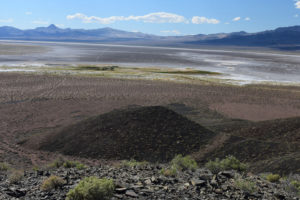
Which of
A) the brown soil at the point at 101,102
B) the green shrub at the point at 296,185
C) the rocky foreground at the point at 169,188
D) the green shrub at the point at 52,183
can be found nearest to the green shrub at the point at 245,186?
the rocky foreground at the point at 169,188

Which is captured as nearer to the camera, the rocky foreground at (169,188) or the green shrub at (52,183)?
the rocky foreground at (169,188)

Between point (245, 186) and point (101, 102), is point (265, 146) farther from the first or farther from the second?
point (101, 102)

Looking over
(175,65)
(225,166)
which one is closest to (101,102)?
(225,166)

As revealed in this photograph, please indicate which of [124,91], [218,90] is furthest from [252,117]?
[124,91]

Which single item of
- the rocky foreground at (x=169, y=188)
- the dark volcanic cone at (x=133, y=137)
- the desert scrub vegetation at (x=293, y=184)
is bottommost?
the dark volcanic cone at (x=133, y=137)

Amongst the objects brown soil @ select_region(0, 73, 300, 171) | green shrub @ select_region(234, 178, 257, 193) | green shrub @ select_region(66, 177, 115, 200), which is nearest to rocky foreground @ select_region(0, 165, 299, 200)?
green shrub @ select_region(234, 178, 257, 193)

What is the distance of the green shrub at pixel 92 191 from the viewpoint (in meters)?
6.51

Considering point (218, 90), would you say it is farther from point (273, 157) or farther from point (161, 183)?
point (161, 183)

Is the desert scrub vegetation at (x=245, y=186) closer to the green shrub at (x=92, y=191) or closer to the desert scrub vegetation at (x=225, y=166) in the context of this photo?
the desert scrub vegetation at (x=225, y=166)

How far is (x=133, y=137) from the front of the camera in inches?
645

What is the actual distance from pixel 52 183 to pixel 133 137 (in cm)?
884

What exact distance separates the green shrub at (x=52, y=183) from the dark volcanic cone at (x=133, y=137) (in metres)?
7.01

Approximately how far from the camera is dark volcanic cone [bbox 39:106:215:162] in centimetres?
1518

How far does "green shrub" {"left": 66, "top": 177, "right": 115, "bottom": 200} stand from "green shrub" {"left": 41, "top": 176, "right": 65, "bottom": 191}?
47.2 inches
